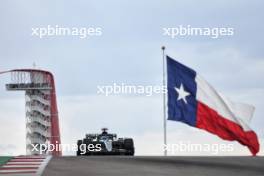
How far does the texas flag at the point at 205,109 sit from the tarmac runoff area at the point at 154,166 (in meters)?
1.38

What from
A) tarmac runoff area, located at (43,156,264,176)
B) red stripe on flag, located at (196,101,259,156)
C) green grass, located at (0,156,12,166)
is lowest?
tarmac runoff area, located at (43,156,264,176)

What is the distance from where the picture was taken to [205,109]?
22453mm

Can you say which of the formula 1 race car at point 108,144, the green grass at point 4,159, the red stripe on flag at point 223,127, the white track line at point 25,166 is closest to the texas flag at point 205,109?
the red stripe on flag at point 223,127

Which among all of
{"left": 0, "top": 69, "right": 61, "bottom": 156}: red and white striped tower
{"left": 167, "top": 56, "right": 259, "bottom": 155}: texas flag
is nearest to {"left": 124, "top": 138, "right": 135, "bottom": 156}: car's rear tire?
{"left": 167, "top": 56, "right": 259, "bottom": 155}: texas flag

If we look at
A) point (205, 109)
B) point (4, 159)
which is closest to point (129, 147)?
point (4, 159)

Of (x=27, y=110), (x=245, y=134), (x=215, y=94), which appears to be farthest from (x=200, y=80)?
(x=27, y=110)

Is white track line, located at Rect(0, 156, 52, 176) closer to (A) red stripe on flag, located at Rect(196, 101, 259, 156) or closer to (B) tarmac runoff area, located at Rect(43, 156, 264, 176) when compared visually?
(B) tarmac runoff area, located at Rect(43, 156, 264, 176)

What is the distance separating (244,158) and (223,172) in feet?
18.6

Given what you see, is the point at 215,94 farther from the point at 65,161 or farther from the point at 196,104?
the point at 65,161

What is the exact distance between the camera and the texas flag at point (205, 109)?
21.9 metres

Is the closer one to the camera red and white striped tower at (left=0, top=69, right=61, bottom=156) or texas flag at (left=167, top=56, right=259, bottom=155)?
texas flag at (left=167, top=56, right=259, bottom=155)

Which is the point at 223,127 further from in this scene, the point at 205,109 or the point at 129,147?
the point at 129,147

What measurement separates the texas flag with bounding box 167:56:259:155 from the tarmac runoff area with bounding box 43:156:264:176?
1384 millimetres

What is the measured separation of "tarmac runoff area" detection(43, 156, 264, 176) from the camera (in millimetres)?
22078
